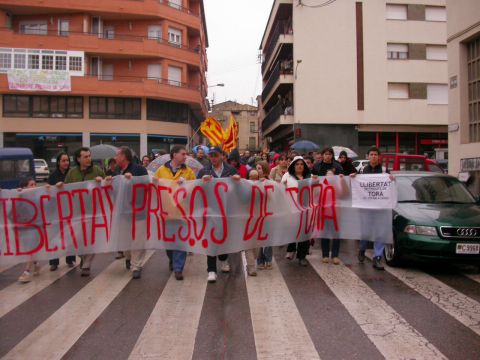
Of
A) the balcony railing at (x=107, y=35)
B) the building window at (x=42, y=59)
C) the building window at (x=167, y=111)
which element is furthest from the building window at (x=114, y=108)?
the balcony railing at (x=107, y=35)

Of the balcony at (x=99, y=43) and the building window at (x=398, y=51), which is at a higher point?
the balcony at (x=99, y=43)

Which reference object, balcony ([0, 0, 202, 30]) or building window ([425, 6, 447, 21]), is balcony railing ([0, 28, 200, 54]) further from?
building window ([425, 6, 447, 21])

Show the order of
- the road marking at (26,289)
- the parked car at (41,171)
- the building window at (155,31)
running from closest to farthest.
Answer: the road marking at (26,289)
the parked car at (41,171)
the building window at (155,31)

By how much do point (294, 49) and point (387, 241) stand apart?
2877 cm

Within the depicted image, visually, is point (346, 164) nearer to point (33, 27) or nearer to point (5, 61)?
point (5, 61)

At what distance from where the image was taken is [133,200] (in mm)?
Result: 7266

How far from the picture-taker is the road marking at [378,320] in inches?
168

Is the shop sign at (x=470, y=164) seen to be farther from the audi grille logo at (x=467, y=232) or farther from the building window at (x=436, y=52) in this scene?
the building window at (x=436, y=52)

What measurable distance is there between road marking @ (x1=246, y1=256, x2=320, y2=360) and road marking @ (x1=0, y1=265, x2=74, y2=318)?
286cm

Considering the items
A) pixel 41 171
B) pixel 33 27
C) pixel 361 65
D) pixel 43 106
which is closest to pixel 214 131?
pixel 41 171

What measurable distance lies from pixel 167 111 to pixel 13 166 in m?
20.2

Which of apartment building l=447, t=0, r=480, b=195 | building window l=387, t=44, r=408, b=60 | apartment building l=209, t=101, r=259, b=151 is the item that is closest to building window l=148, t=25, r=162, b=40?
building window l=387, t=44, r=408, b=60

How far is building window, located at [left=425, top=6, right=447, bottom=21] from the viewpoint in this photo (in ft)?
113

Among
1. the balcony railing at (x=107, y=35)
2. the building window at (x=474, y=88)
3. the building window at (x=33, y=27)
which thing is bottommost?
the building window at (x=474, y=88)
